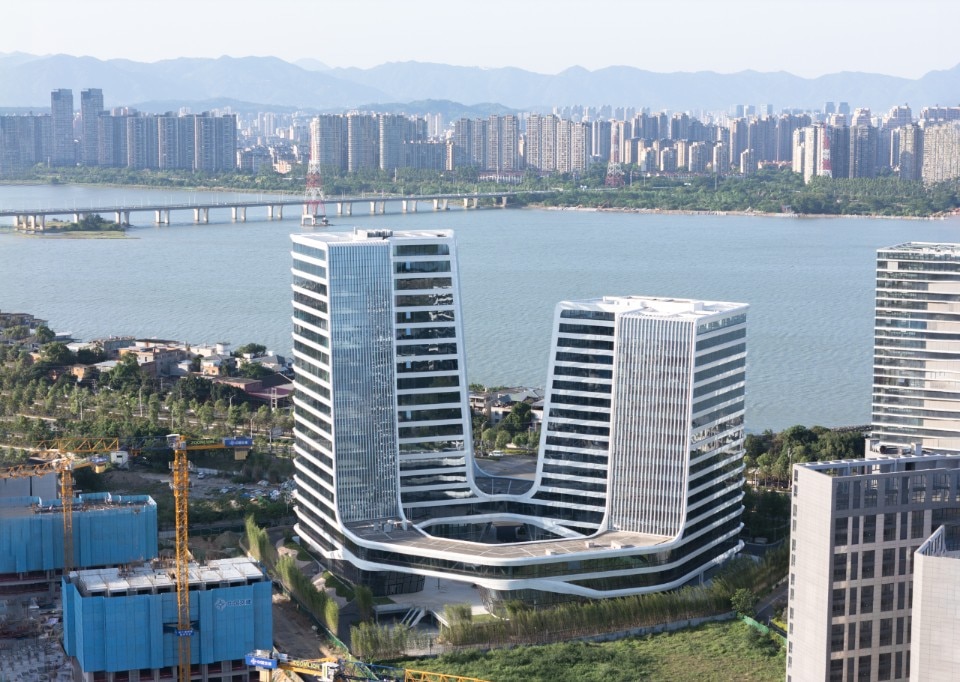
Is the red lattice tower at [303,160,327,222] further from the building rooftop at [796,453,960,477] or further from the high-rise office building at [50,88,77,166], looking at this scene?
the building rooftop at [796,453,960,477]

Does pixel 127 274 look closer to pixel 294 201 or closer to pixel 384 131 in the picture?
pixel 294 201

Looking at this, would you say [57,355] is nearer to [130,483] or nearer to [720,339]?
[130,483]

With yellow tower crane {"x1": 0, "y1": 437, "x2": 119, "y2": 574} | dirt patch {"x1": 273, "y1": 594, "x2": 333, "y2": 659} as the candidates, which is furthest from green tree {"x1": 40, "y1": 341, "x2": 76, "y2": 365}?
dirt patch {"x1": 273, "y1": 594, "x2": 333, "y2": 659}

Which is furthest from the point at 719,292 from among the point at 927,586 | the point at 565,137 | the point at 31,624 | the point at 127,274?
the point at 565,137

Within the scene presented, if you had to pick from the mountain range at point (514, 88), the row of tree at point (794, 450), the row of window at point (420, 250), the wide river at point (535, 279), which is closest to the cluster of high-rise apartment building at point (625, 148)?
the wide river at point (535, 279)

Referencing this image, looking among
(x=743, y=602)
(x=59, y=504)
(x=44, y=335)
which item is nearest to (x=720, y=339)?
(x=743, y=602)

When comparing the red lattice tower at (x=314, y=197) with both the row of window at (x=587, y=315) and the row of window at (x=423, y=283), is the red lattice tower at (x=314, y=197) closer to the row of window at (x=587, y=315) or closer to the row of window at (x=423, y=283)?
the row of window at (x=423, y=283)
